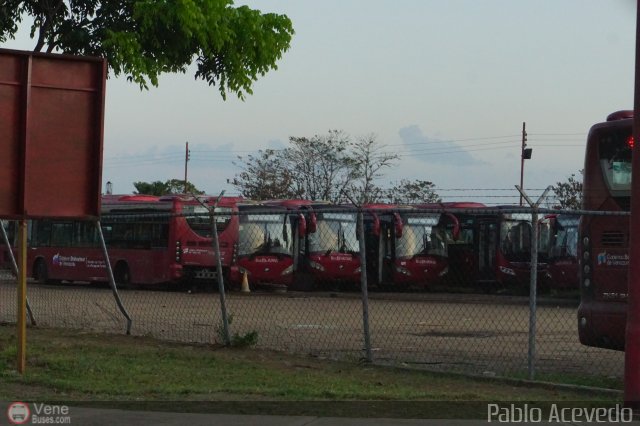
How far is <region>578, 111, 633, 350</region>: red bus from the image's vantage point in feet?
39.2

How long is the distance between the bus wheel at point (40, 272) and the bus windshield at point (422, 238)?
12.1 meters

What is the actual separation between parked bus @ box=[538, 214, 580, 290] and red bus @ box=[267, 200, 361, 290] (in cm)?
607

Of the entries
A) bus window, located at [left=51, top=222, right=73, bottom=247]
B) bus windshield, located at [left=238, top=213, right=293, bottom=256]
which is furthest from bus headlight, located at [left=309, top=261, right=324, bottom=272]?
bus window, located at [left=51, top=222, right=73, bottom=247]

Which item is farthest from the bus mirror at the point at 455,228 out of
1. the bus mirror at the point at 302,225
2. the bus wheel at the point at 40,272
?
the bus wheel at the point at 40,272

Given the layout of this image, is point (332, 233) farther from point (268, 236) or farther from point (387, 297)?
point (387, 297)

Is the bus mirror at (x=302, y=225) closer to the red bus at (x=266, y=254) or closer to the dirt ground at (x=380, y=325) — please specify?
the red bus at (x=266, y=254)

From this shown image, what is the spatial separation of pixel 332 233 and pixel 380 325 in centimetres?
1515

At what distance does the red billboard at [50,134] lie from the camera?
11.1 m

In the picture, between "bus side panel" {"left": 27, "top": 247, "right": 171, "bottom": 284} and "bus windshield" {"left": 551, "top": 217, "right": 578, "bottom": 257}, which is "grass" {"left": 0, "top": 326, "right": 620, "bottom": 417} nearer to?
"bus windshield" {"left": 551, "top": 217, "right": 578, "bottom": 257}

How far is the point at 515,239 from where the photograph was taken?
33469 millimetres

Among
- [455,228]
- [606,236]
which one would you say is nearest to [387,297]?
[455,228]

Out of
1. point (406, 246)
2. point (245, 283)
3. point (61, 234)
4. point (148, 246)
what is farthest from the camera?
point (61, 234)

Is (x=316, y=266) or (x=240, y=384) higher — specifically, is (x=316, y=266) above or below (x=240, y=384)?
above

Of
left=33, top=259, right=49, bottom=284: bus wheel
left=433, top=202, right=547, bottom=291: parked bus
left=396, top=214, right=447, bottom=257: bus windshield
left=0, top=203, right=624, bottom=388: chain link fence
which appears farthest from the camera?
left=33, top=259, right=49, bottom=284: bus wheel
